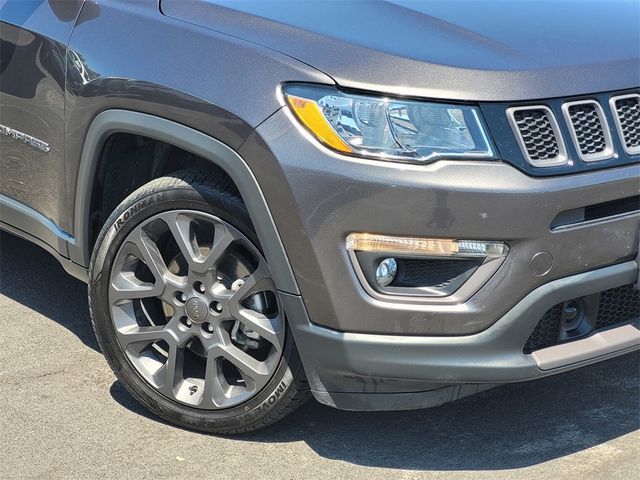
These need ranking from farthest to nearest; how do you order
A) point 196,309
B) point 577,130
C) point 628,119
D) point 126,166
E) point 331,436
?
point 126,166
point 331,436
point 196,309
point 628,119
point 577,130

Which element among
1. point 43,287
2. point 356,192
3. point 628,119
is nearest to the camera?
point 356,192

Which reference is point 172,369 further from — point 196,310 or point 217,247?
point 217,247

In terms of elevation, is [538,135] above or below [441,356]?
above

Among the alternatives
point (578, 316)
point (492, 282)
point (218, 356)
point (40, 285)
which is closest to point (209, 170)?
point (218, 356)

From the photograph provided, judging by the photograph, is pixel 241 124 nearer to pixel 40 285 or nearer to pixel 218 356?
pixel 218 356

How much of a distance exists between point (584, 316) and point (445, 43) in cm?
88

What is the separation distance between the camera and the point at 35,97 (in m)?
3.72

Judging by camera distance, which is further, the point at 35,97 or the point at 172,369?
the point at 35,97

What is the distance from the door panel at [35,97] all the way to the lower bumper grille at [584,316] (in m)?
1.63

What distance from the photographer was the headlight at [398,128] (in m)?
2.93

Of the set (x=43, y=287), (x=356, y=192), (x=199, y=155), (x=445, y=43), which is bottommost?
(x=43, y=287)


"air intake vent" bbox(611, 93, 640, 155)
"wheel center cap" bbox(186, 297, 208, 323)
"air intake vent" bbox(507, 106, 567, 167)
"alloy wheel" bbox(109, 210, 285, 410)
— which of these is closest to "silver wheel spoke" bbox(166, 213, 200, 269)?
"alloy wheel" bbox(109, 210, 285, 410)

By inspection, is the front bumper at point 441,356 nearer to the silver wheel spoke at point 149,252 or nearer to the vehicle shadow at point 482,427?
the vehicle shadow at point 482,427

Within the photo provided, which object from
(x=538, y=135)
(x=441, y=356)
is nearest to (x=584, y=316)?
(x=441, y=356)
